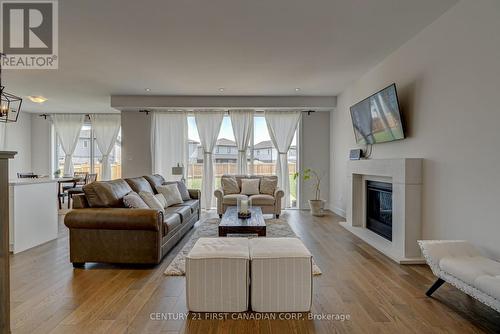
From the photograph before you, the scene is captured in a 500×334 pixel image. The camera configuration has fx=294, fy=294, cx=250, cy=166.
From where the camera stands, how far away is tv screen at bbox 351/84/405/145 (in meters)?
3.82

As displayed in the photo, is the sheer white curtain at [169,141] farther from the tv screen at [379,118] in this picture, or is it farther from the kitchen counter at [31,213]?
the tv screen at [379,118]

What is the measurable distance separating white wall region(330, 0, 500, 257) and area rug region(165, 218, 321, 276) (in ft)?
5.10

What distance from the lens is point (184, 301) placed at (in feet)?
8.29

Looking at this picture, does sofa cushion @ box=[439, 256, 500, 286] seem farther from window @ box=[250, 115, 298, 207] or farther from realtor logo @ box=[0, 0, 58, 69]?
window @ box=[250, 115, 298, 207]

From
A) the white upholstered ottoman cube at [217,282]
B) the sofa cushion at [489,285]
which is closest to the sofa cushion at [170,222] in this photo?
the white upholstered ottoman cube at [217,282]

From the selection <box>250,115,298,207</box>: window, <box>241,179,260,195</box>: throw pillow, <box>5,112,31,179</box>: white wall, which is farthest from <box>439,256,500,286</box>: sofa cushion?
<box>5,112,31,179</box>: white wall

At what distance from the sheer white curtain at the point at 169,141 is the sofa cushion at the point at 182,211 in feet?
9.42

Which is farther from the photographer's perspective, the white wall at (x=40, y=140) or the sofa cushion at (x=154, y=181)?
the white wall at (x=40, y=140)

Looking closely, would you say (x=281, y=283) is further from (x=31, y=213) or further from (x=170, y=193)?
(x=31, y=213)

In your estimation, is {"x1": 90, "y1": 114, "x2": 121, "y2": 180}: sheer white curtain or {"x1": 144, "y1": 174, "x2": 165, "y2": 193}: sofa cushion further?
{"x1": 90, "y1": 114, "x2": 121, "y2": 180}: sheer white curtain

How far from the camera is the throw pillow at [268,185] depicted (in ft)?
21.0

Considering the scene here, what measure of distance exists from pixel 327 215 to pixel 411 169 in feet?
10.9

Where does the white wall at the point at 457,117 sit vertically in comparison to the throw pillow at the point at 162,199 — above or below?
above

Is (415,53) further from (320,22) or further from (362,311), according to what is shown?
(362,311)
